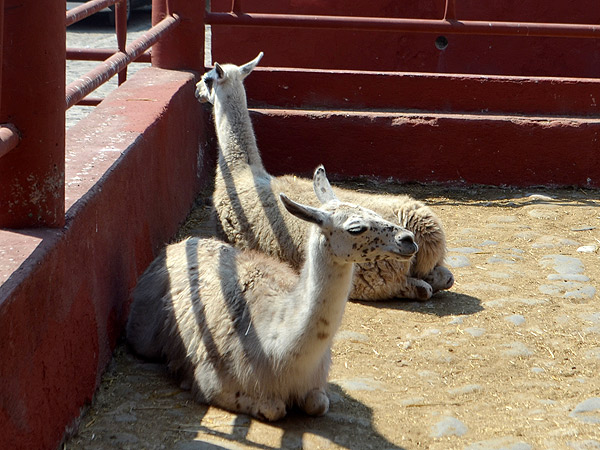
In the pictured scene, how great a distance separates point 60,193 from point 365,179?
4.92 meters

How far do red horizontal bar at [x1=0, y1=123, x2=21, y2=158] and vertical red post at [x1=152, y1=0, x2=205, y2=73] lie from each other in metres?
4.60

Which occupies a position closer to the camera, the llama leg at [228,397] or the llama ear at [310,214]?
the llama ear at [310,214]

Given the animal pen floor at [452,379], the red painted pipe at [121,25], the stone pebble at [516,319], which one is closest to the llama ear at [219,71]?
the red painted pipe at [121,25]

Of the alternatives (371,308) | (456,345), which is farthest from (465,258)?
(456,345)

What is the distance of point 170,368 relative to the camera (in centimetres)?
452

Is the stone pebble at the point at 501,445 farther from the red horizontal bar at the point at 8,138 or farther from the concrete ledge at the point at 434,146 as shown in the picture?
the concrete ledge at the point at 434,146

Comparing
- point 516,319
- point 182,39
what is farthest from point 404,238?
point 182,39

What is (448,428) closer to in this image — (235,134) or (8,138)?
(8,138)

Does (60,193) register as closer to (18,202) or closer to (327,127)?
(18,202)

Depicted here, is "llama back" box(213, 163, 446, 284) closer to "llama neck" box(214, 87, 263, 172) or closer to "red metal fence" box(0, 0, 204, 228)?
"llama neck" box(214, 87, 263, 172)

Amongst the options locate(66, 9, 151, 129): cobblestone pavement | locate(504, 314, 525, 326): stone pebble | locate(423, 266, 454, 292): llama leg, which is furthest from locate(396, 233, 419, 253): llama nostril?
locate(66, 9, 151, 129): cobblestone pavement

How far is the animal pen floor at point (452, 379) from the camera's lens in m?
3.99

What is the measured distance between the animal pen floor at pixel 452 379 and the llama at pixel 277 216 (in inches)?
6.3

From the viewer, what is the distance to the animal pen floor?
157 inches
